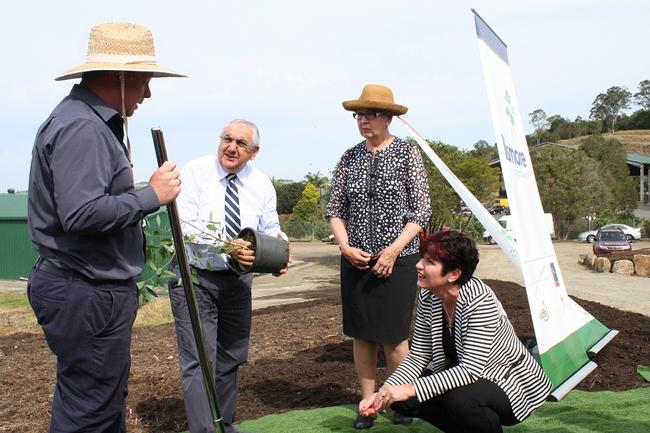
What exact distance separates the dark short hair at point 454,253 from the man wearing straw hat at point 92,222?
1.31m

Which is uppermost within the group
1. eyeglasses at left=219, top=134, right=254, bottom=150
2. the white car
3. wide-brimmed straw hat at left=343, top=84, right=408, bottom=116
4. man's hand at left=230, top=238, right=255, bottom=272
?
wide-brimmed straw hat at left=343, top=84, right=408, bottom=116

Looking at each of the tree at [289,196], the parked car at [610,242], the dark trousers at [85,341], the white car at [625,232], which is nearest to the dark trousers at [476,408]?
the dark trousers at [85,341]

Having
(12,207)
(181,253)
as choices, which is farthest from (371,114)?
(12,207)

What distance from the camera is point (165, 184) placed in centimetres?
263

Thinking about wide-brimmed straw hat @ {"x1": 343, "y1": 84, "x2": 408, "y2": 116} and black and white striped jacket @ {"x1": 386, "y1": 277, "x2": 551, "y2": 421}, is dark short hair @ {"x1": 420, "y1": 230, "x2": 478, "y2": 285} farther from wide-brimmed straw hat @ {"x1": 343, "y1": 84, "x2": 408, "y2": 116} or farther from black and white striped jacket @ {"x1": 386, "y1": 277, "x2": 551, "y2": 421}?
wide-brimmed straw hat @ {"x1": 343, "y1": 84, "x2": 408, "y2": 116}

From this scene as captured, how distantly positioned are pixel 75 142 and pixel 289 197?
163 feet

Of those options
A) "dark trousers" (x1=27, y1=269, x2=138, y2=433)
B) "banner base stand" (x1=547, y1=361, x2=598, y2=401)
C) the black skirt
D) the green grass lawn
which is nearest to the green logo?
the black skirt

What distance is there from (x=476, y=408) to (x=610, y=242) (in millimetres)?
20371

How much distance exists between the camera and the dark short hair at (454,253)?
340cm

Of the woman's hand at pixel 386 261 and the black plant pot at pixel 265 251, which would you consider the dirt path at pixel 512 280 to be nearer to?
the woman's hand at pixel 386 261

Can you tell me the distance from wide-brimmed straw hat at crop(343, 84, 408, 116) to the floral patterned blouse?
0.23 m

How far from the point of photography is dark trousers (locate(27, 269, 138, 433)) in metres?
2.53

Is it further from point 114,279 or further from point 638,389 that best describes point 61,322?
point 638,389

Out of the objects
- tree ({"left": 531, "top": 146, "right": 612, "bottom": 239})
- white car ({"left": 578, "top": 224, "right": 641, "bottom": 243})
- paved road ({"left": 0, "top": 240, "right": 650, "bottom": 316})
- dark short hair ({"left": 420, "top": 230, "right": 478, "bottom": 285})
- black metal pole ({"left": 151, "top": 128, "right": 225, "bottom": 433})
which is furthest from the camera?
tree ({"left": 531, "top": 146, "right": 612, "bottom": 239})
